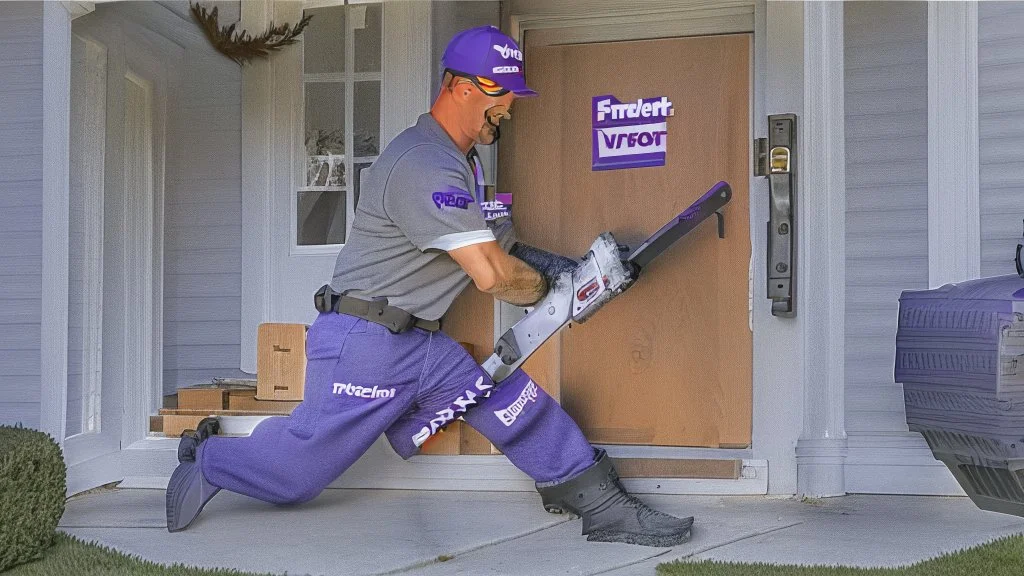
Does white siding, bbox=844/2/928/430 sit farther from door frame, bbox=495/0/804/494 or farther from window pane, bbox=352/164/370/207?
window pane, bbox=352/164/370/207

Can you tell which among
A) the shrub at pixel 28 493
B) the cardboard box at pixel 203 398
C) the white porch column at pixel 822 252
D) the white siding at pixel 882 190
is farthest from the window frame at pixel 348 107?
the white siding at pixel 882 190

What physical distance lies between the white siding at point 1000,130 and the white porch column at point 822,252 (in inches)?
20.9

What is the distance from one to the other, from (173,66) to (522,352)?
252cm

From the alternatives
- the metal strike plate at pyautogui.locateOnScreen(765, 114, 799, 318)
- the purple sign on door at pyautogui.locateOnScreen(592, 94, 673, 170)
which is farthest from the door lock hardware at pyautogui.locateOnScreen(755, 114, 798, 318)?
the purple sign on door at pyautogui.locateOnScreen(592, 94, 673, 170)

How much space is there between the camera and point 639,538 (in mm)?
3516

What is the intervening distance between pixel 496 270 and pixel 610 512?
95 cm

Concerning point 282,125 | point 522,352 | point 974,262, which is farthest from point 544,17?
point 974,262

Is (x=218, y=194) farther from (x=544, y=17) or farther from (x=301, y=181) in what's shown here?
(x=544, y=17)

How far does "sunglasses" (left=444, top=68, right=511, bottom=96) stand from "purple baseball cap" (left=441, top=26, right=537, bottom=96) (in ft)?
0.04

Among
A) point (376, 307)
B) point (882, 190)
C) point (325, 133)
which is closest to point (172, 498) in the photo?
point (376, 307)

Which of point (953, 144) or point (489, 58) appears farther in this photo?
point (953, 144)

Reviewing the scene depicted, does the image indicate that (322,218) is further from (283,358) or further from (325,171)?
(283,358)

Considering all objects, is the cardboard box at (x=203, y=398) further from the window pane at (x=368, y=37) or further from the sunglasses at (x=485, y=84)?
the sunglasses at (x=485, y=84)

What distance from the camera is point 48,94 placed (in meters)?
4.17
